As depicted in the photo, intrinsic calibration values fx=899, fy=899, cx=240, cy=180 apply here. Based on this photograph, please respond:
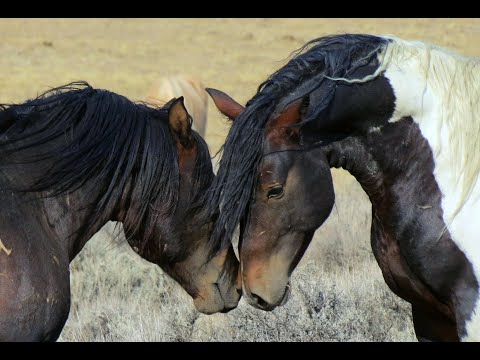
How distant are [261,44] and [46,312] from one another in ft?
67.5

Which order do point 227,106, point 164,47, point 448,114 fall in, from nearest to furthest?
1. point 448,114
2. point 227,106
3. point 164,47

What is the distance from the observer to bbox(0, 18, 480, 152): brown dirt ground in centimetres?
1920

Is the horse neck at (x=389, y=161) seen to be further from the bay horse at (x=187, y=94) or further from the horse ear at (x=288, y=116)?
the bay horse at (x=187, y=94)

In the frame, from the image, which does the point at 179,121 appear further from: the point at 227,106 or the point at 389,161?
the point at 389,161

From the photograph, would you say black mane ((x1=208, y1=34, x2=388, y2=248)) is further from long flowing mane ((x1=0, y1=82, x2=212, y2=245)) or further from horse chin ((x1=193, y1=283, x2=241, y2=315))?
horse chin ((x1=193, y1=283, x2=241, y2=315))

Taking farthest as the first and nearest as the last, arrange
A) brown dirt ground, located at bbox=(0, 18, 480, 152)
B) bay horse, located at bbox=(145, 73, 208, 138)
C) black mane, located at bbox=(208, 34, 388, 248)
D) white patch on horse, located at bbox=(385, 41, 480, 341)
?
brown dirt ground, located at bbox=(0, 18, 480, 152) < bay horse, located at bbox=(145, 73, 208, 138) < black mane, located at bbox=(208, 34, 388, 248) < white patch on horse, located at bbox=(385, 41, 480, 341)

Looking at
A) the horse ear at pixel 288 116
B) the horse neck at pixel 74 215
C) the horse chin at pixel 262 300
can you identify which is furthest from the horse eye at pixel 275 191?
the horse neck at pixel 74 215

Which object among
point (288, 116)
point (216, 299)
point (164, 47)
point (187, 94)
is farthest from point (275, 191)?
point (164, 47)

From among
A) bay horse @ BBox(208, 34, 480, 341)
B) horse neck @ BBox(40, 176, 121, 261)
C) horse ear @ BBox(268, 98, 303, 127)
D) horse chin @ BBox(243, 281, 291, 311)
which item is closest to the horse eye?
bay horse @ BBox(208, 34, 480, 341)

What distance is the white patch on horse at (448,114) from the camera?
3590 mm

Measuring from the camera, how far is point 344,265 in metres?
6.89

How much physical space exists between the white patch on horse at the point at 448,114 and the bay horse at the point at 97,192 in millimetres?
917

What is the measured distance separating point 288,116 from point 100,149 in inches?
31.2

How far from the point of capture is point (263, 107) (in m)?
3.73
